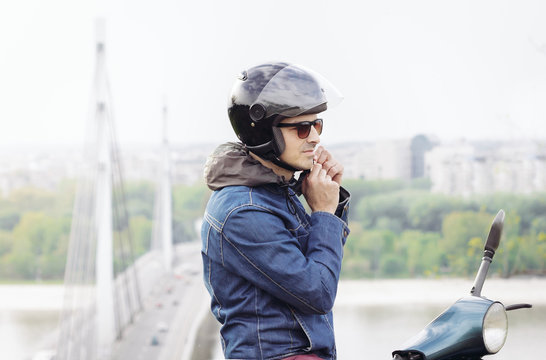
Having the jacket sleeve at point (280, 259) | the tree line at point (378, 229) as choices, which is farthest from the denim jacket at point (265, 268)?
the tree line at point (378, 229)

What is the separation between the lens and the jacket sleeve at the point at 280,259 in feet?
2.36

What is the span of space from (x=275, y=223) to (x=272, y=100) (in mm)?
155

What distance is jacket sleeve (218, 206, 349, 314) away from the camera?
720mm

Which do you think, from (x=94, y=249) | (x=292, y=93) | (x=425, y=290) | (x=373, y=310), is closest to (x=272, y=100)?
(x=292, y=93)

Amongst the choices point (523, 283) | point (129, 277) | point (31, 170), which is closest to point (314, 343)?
point (129, 277)

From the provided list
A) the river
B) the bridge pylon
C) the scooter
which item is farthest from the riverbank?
the scooter

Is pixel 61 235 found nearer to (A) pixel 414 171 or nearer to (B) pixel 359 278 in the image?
(B) pixel 359 278

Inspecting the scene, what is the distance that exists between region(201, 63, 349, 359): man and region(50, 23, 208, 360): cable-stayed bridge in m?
7.48

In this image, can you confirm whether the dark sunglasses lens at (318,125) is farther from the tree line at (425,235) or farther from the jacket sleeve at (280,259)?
the tree line at (425,235)

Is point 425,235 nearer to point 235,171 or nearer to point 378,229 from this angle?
point 378,229

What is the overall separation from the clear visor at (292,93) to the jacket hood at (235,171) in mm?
65

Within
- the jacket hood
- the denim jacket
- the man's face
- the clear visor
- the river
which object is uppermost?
the clear visor

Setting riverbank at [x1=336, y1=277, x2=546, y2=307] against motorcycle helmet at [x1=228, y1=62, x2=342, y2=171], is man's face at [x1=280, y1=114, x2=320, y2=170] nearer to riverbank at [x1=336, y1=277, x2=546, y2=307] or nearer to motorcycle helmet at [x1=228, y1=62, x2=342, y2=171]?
motorcycle helmet at [x1=228, y1=62, x2=342, y2=171]

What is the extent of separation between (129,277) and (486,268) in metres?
14.4
